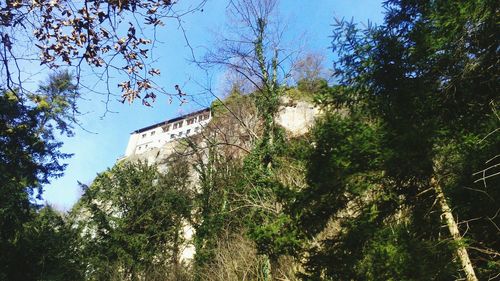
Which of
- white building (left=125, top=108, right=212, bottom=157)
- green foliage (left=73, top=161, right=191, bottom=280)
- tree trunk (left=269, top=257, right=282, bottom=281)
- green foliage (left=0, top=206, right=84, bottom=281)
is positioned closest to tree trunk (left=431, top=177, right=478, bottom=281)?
tree trunk (left=269, top=257, right=282, bottom=281)

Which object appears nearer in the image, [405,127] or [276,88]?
[405,127]

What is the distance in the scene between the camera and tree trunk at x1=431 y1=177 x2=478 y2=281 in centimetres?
526

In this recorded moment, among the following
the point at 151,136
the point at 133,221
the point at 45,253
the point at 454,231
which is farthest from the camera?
the point at 151,136

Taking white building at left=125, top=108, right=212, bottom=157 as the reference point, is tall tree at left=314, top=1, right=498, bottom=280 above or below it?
below

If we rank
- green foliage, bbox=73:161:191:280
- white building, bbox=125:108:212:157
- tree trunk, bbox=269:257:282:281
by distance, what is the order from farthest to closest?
white building, bbox=125:108:212:157, green foliage, bbox=73:161:191:280, tree trunk, bbox=269:257:282:281

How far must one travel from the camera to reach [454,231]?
18.2ft

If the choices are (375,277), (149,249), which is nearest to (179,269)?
(149,249)

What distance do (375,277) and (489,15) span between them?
381cm

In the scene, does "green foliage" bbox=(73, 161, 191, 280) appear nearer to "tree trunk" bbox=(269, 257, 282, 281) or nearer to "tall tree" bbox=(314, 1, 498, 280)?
"tree trunk" bbox=(269, 257, 282, 281)

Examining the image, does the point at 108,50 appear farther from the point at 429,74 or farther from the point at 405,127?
the point at 429,74

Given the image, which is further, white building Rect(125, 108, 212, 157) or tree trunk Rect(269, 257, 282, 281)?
white building Rect(125, 108, 212, 157)

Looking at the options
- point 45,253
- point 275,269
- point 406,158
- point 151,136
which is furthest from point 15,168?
point 151,136

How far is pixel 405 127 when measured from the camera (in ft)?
20.0

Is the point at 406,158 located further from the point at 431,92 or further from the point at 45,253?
the point at 45,253
